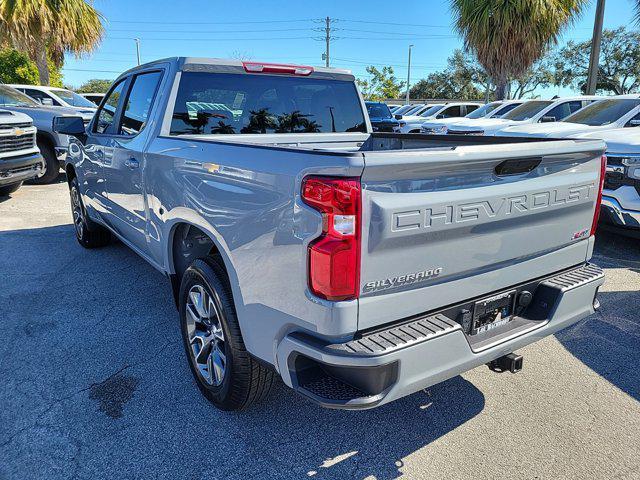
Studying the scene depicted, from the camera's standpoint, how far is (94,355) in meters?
3.50

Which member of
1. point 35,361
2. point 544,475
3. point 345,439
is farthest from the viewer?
point 35,361

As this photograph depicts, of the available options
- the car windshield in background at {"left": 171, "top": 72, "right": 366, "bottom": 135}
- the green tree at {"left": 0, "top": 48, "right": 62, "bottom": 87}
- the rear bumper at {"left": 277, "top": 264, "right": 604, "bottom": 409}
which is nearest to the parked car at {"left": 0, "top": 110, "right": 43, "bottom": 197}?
the car windshield in background at {"left": 171, "top": 72, "right": 366, "bottom": 135}

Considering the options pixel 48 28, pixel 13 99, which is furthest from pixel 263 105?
pixel 48 28

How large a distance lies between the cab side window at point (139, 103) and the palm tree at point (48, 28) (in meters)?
16.6

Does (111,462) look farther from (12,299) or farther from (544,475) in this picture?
(12,299)

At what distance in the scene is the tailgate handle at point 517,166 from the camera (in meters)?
2.25

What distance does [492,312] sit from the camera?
8.14ft

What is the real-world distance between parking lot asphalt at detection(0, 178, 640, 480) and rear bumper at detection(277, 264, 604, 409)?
60 centimetres

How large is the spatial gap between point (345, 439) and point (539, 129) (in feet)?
24.9

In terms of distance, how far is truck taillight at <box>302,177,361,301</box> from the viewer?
1.86 m

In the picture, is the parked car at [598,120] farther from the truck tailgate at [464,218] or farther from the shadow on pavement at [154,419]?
the shadow on pavement at [154,419]

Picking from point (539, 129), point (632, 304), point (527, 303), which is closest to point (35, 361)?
point (527, 303)

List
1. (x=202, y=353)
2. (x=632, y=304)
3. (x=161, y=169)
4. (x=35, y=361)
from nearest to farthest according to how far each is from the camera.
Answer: (x=202, y=353)
(x=161, y=169)
(x=35, y=361)
(x=632, y=304)

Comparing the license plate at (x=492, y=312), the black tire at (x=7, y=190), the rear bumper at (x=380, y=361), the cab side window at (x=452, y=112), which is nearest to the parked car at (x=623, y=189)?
the license plate at (x=492, y=312)
